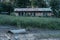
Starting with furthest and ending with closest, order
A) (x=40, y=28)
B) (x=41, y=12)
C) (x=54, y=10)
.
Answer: (x=41, y=12) < (x=54, y=10) < (x=40, y=28)

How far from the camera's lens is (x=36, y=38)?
3.47 metres

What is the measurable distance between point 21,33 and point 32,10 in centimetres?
516

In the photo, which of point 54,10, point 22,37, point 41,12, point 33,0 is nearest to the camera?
point 22,37

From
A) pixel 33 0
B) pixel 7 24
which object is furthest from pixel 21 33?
pixel 33 0

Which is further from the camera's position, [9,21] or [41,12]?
[41,12]

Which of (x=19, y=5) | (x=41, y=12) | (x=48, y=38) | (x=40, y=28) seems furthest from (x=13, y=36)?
(x=19, y=5)

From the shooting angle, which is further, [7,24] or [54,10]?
[54,10]

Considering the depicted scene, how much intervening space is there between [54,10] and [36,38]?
4008 mm

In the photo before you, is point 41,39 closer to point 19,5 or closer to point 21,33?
point 21,33

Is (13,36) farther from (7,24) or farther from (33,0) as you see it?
(33,0)

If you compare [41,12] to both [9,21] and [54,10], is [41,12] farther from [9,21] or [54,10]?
[9,21]

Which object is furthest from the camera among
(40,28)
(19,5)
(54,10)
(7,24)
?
(19,5)

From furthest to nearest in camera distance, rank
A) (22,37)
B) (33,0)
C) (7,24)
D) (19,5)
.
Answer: (19,5) → (33,0) → (7,24) → (22,37)

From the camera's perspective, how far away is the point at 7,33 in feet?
11.9
